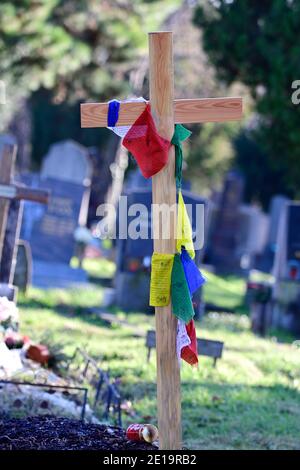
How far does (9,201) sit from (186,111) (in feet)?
17.9

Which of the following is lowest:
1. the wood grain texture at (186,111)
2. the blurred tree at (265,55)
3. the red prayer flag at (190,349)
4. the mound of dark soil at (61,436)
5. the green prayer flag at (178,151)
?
the mound of dark soil at (61,436)

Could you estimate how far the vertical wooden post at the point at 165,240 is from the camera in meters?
5.13

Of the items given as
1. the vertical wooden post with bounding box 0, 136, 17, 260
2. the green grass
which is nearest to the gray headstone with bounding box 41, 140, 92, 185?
the green grass

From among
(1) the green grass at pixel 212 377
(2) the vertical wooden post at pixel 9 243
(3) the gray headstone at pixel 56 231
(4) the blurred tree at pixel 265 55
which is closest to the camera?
(1) the green grass at pixel 212 377

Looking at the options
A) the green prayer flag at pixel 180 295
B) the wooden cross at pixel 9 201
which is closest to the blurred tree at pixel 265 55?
the wooden cross at pixel 9 201

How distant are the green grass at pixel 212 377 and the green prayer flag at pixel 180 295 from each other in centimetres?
Result: 212

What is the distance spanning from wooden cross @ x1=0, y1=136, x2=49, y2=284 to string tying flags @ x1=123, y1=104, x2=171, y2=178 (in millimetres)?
5072

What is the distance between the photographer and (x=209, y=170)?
126 ft

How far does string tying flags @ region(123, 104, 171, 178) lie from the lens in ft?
16.7

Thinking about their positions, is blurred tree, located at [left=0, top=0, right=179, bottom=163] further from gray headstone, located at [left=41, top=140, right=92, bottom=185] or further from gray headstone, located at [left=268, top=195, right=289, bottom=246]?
gray headstone, located at [left=268, top=195, right=289, bottom=246]

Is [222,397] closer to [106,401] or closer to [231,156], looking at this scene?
[106,401]

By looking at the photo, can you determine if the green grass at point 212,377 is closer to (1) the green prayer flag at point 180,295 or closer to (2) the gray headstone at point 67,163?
(1) the green prayer flag at point 180,295

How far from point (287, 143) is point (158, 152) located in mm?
16943

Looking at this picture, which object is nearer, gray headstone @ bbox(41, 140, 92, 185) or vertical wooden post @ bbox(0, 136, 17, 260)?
vertical wooden post @ bbox(0, 136, 17, 260)
